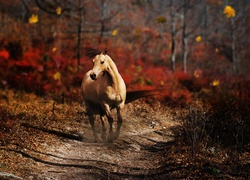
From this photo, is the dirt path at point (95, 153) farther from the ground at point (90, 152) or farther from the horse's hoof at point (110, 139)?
the horse's hoof at point (110, 139)

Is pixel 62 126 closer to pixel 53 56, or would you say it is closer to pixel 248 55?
pixel 53 56

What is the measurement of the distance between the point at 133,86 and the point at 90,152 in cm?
892

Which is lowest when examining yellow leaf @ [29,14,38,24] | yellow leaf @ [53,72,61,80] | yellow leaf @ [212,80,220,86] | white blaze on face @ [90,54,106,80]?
yellow leaf @ [212,80,220,86]

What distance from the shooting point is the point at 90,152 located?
7.69 meters

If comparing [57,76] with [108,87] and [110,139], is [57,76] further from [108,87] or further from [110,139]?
[108,87]

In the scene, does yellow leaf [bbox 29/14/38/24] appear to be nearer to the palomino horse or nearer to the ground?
the ground

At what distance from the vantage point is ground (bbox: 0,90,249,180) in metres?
6.08

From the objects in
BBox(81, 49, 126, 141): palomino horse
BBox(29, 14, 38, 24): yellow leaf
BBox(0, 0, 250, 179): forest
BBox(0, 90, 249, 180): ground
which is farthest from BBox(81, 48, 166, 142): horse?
BBox(29, 14, 38, 24): yellow leaf

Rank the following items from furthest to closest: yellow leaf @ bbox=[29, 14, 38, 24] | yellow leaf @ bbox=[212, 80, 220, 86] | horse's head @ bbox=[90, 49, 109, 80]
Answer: yellow leaf @ bbox=[29, 14, 38, 24] → yellow leaf @ bbox=[212, 80, 220, 86] → horse's head @ bbox=[90, 49, 109, 80]

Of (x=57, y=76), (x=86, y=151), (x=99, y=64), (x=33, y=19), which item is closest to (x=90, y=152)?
(x=86, y=151)

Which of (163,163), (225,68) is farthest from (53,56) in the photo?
(225,68)

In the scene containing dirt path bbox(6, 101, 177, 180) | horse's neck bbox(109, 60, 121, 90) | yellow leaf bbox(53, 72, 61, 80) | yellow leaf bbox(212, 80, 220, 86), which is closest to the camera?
dirt path bbox(6, 101, 177, 180)

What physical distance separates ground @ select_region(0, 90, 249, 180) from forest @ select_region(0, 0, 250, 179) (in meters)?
0.04

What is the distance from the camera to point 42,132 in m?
8.95
